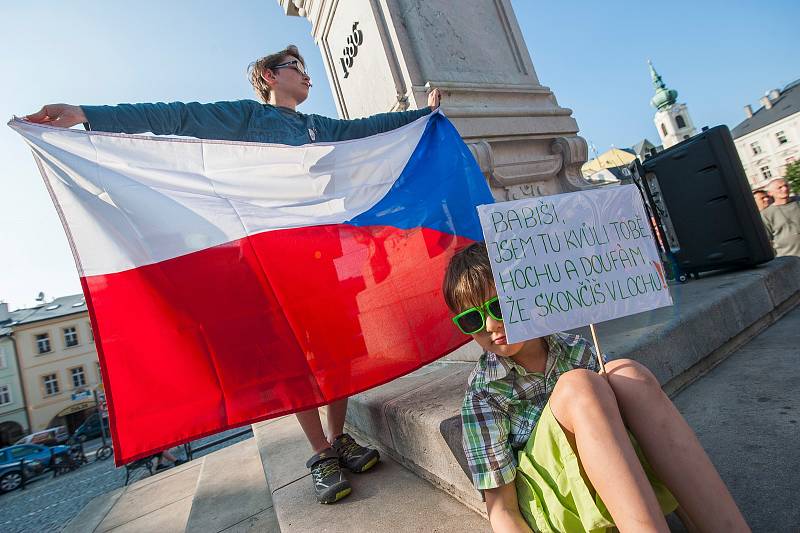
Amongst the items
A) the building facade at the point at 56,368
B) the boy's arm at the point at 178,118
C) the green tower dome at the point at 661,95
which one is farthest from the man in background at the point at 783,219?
the green tower dome at the point at 661,95

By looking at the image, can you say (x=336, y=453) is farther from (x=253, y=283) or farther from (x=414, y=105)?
(x=414, y=105)

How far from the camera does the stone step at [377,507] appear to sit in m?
1.37

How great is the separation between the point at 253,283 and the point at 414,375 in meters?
1.12

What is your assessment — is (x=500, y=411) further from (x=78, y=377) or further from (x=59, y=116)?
(x=78, y=377)

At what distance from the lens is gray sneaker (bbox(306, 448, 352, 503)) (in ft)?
5.39

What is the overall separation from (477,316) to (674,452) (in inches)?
21.4

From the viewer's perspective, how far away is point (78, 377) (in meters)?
29.8

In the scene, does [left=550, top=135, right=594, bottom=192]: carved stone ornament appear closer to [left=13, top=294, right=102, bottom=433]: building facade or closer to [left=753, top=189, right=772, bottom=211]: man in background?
[left=753, top=189, right=772, bottom=211]: man in background

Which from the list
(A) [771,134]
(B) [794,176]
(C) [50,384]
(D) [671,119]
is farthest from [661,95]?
(C) [50,384]

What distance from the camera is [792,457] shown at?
3.94 feet

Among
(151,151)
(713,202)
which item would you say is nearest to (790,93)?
(713,202)

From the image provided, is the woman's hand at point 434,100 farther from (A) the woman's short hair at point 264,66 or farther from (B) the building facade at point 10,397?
(B) the building facade at point 10,397

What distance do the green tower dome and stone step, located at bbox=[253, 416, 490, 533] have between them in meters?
86.3

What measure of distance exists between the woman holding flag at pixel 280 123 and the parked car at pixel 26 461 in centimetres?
1654
